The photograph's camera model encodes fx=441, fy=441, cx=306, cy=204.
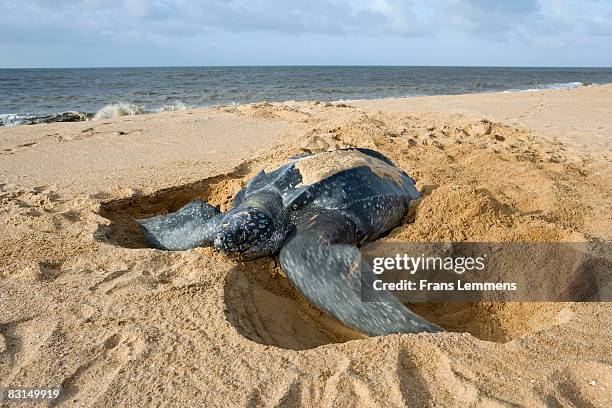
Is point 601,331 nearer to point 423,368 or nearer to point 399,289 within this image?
point 423,368

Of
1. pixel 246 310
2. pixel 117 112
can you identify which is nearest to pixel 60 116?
pixel 117 112

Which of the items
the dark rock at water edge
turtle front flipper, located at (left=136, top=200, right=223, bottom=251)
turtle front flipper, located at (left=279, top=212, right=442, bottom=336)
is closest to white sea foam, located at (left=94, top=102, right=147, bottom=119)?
the dark rock at water edge

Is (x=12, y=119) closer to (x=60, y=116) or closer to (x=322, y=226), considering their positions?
(x=60, y=116)

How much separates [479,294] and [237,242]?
154 cm

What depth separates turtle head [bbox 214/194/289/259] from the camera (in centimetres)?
269

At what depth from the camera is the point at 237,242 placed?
270 cm

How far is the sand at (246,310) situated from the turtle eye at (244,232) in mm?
124

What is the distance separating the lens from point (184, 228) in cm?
336

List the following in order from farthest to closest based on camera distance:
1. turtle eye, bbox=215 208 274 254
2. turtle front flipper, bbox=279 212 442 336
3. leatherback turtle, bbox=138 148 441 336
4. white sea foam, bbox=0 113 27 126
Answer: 1. white sea foam, bbox=0 113 27 126
2. turtle eye, bbox=215 208 274 254
3. leatherback turtle, bbox=138 148 441 336
4. turtle front flipper, bbox=279 212 442 336

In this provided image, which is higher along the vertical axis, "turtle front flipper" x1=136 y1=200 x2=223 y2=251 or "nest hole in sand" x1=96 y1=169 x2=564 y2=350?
"turtle front flipper" x1=136 y1=200 x2=223 y2=251

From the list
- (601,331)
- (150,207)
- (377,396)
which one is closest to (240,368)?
(377,396)

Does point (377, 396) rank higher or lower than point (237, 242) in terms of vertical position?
lower

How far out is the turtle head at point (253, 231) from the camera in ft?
8.82

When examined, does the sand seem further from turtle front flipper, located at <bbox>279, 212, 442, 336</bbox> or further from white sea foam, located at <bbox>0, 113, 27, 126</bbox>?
white sea foam, located at <bbox>0, 113, 27, 126</bbox>
